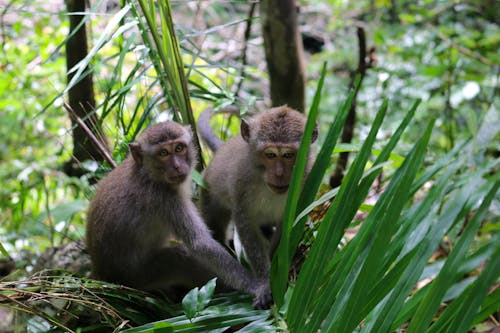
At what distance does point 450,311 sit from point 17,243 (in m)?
5.06

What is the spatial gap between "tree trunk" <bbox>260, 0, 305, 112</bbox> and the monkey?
6.74 ft

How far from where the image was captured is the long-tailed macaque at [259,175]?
11.3ft

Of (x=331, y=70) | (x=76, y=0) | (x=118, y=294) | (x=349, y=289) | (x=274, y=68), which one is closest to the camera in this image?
(x=349, y=289)

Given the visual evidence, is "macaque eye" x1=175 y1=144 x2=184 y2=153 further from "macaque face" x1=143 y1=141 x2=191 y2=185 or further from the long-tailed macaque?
the long-tailed macaque

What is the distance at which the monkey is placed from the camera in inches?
135

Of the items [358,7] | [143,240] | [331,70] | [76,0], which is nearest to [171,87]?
[143,240]

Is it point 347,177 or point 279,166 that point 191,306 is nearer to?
point 347,177

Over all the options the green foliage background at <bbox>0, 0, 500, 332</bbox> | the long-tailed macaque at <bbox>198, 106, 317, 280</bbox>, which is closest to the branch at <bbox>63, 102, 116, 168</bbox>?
the green foliage background at <bbox>0, 0, 500, 332</bbox>

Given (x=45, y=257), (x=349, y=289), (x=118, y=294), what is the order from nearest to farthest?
(x=349, y=289) → (x=118, y=294) → (x=45, y=257)

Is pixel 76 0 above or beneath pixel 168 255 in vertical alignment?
above

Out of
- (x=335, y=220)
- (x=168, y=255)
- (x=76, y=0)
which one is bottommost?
(x=168, y=255)

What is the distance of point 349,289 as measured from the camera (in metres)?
2.15

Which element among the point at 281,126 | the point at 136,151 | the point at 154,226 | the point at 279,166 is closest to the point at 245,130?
the point at 281,126

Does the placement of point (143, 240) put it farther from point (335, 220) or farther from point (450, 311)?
point (450, 311)
